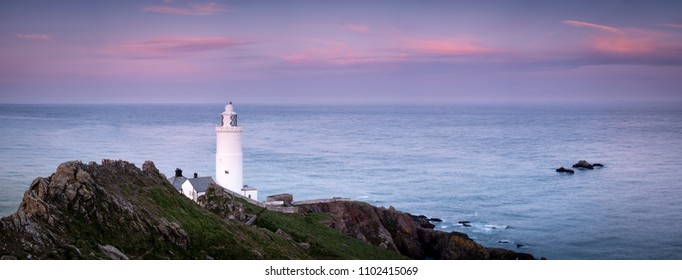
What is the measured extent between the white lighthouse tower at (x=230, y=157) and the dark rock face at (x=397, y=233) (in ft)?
6.55

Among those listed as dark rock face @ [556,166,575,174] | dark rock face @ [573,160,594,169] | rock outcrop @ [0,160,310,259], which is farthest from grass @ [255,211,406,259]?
dark rock face @ [556,166,575,174]

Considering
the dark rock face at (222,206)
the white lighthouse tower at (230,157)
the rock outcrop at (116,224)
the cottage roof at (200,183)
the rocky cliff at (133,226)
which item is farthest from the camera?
the white lighthouse tower at (230,157)

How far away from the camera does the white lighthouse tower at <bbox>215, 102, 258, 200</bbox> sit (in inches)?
907

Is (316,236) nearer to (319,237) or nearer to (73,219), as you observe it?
(319,237)

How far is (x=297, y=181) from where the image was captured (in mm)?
32562

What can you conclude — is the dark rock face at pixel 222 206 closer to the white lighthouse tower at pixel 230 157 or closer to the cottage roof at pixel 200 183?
the cottage roof at pixel 200 183

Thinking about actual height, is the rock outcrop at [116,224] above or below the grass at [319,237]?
above

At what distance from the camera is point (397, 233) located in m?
23.3

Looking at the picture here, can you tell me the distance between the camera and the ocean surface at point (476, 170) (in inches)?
769

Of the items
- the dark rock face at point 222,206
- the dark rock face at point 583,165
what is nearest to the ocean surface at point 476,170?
the dark rock face at point 583,165

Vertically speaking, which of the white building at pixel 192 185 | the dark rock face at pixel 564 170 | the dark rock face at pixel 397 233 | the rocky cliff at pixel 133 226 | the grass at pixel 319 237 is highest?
the rocky cliff at pixel 133 226

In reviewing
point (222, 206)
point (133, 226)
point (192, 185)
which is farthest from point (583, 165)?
point (133, 226)

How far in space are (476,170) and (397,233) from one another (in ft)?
48.8

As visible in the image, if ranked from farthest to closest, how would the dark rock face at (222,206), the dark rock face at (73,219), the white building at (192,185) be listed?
the white building at (192,185), the dark rock face at (222,206), the dark rock face at (73,219)
